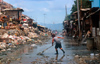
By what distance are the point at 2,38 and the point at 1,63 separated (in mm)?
15604

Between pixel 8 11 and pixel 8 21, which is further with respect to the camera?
pixel 8 11

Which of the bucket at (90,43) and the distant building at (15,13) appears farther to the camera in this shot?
the distant building at (15,13)

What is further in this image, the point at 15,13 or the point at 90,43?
the point at 15,13

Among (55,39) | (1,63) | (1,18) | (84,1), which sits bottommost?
(1,63)

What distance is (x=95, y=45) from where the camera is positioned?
648 inches

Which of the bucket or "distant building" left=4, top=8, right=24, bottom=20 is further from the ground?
"distant building" left=4, top=8, right=24, bottom=20

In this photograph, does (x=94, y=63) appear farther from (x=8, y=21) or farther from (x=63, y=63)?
(x=8, y=21)

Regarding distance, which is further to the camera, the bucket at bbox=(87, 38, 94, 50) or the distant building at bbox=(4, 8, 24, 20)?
the distant building at bbox=(4, 8, 24, 20)

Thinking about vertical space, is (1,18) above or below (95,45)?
above

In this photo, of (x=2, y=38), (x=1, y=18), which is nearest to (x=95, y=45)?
(x=2, y=38)

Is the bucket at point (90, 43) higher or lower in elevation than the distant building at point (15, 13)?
lower

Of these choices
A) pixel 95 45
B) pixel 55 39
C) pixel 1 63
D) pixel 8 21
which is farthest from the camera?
pixel 8 21

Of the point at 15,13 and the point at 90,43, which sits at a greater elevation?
the point at 15,13

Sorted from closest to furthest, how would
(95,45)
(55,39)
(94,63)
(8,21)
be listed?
(94,63), (55,39), (95,45), (8,21)
